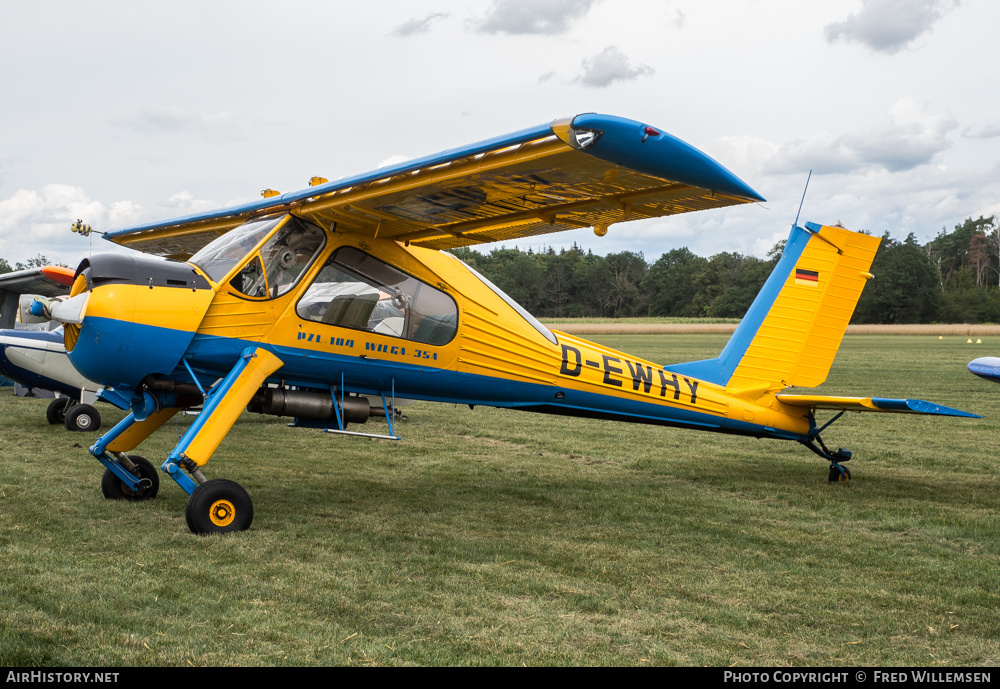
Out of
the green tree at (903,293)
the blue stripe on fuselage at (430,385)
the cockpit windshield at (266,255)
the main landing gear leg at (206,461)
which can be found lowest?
the main landing gear leg at (206,461)

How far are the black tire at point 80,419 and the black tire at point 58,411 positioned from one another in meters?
0.82

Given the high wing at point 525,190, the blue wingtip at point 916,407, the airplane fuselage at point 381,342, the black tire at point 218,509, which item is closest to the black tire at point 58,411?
the high wing at point 525,190

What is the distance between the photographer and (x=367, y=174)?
5.83 metres

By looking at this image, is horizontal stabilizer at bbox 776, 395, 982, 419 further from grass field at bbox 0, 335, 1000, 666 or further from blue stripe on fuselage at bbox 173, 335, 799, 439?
grass field at bbox 0, 335, 1000, 666

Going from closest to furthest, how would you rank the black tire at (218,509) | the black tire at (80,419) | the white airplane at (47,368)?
the black tire at (218,509) → the black tire at (80,419) → the white airplane at (47,368)

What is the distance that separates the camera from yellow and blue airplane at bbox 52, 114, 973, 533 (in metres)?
5.46

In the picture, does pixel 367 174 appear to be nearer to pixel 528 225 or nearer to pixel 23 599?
pixel 528 225

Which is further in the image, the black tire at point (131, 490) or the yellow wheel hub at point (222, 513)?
the black tire at point (131, 490)

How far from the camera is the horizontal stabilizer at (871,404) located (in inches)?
272

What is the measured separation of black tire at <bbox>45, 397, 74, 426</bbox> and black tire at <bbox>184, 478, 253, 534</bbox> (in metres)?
7.33

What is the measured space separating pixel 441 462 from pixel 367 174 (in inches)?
169

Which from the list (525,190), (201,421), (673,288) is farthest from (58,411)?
(673,288)

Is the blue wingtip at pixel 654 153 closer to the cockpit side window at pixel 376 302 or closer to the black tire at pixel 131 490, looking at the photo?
the cockpit side window at pixel 376 302

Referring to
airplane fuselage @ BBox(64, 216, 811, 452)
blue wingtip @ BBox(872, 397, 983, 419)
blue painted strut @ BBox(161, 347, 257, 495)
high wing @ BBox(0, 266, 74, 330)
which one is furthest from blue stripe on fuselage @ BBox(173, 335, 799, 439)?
high wing @ BBox(0, 266, 74, 330)
